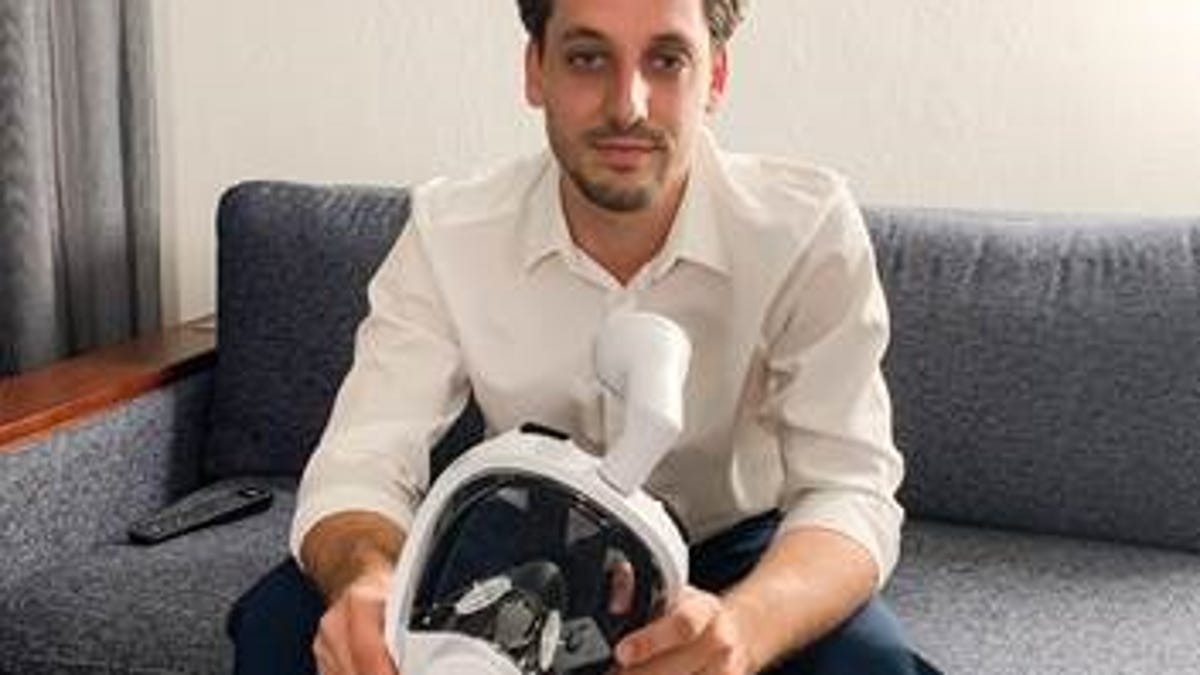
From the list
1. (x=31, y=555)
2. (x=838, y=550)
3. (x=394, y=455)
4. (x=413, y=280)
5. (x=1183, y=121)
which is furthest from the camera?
(x=1183, y=121)

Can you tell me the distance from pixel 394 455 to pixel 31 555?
53cm

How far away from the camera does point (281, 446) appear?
172cm

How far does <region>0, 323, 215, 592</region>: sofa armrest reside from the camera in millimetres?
1440

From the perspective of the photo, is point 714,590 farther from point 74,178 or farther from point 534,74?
point 74,178

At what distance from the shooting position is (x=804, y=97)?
69.8 inches

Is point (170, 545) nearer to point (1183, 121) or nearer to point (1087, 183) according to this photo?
point (1087, 183)

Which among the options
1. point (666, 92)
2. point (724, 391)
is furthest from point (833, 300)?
point (666, 92)

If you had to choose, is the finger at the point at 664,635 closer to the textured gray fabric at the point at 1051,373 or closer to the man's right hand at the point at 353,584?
the man's right hand at the point at 353,584

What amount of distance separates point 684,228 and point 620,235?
55 mm

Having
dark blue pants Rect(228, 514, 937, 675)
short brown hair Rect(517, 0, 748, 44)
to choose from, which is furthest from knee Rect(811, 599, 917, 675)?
short brown hair Rect(517, 0, 748, 44)

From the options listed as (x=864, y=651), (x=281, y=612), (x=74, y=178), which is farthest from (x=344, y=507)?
(x=74, y=178)

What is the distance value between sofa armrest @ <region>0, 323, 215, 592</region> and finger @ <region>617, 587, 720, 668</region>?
0.84 metres

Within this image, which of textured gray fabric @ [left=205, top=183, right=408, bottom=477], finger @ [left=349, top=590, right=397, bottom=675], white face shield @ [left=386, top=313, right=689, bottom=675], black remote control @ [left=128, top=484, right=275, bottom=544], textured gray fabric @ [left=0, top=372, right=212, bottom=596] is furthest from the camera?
textured gray fabric @ [left=205, top=183, right=408, bottom=477]

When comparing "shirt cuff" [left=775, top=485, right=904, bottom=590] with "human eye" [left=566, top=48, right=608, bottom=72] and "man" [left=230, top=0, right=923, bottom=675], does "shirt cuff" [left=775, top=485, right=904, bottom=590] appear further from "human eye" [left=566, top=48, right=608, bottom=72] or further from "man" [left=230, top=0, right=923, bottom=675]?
"human eye" [left=566, top=48, right=608, bottom=72]
